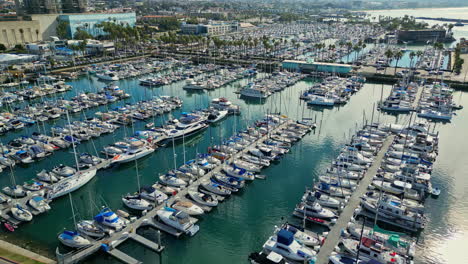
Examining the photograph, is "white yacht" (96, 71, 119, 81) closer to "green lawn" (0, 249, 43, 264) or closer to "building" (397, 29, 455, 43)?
"green lawn" (0, 249, 43, 264)

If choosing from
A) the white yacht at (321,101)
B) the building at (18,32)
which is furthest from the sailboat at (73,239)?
the building at (18,32)

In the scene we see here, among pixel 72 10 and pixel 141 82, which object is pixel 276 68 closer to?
pixel 141 82

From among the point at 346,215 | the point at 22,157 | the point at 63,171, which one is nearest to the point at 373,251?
the point at 346,215

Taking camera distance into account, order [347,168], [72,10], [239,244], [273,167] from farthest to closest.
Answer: [72,10] < [273,167] < [347,168] < [239,244]

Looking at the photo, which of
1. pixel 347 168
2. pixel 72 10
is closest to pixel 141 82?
pixel 347 168

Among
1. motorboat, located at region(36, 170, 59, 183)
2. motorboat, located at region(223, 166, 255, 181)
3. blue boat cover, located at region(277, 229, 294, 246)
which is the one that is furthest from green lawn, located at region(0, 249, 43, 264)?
motorboat, located at region(223, 166, 255, 181)

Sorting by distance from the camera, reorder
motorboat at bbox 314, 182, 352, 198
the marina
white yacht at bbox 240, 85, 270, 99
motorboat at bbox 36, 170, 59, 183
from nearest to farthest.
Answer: the marina < motorboat at bbox 314, 182, 352, 198 < motorboat at bbox 36, 170, 59, 183 < white yacht at bbox 240, 85, 270, 99
